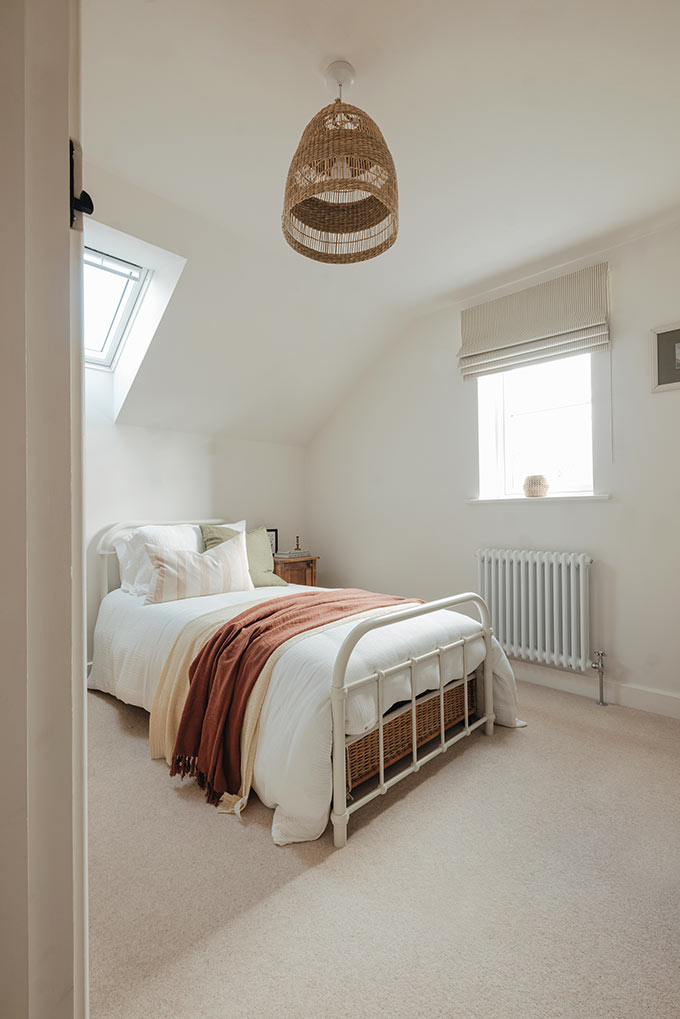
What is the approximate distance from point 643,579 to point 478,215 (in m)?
2.14

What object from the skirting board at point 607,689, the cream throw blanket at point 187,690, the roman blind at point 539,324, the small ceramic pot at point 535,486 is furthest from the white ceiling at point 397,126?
the skirting board at point 607,689

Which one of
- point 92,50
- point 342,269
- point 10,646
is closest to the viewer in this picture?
point 10,646

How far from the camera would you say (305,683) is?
1767mm

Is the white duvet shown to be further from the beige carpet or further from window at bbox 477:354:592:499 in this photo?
window at bbox 477:354:592:499

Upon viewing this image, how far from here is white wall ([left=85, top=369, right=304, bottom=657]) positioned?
3.32 meters

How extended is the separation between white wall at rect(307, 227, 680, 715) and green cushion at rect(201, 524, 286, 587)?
0.97 m

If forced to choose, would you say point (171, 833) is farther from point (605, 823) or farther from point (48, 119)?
point (48, 119)

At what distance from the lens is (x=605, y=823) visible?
177 cm

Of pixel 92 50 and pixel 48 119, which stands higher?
pixel 92 50

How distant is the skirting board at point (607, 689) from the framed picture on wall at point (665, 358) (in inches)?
64.8

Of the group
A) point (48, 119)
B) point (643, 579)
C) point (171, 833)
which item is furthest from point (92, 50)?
point (643, 579)

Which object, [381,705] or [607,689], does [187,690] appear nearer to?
[381,705]

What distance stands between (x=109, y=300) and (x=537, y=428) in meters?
2.89

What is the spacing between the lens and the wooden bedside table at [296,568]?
409cm
